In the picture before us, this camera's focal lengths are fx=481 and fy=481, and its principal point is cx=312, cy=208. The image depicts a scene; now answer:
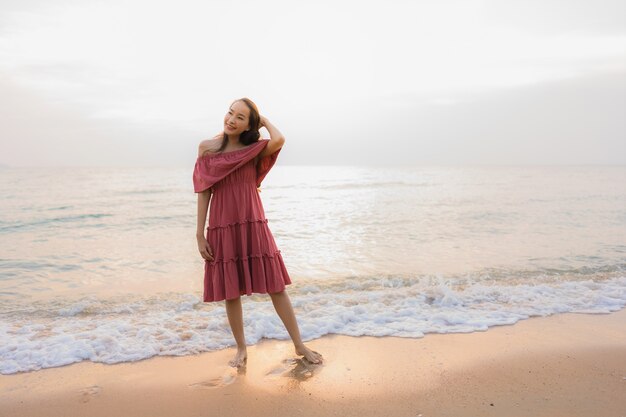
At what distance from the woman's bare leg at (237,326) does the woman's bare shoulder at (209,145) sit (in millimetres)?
1179

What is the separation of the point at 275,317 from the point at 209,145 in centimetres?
208

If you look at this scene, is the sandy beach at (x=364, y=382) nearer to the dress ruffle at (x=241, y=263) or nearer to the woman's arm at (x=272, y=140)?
the dress ruffle at (x=241, y=263)

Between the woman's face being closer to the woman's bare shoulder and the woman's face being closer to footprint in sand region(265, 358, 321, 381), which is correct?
the woman's bare shoulder

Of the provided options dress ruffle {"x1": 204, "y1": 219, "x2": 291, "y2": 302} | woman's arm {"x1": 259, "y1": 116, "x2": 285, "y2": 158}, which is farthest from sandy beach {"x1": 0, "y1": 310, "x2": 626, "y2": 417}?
woman's arm {"x1": 259, "y1": 116, "x2": 285, "y2": 158}

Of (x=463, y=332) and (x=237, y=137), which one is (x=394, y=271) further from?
(x=237, y=137)

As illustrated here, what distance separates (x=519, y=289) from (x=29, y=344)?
561 centimetres

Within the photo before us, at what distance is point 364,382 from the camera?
3416 millimetres

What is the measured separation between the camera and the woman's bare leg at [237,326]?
12.6 feet

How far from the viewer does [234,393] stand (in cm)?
329

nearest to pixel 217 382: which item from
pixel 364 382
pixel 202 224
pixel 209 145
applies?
pixel 364 382

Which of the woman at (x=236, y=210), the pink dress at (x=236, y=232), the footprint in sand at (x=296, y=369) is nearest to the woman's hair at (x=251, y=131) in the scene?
the woman at (x=236, y=210)

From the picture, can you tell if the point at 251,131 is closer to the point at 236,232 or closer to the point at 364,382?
the point at 236,232

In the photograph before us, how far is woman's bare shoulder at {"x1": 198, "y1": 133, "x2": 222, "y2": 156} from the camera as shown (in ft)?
12.1

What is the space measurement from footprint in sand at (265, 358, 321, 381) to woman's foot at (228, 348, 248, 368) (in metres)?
0.29
